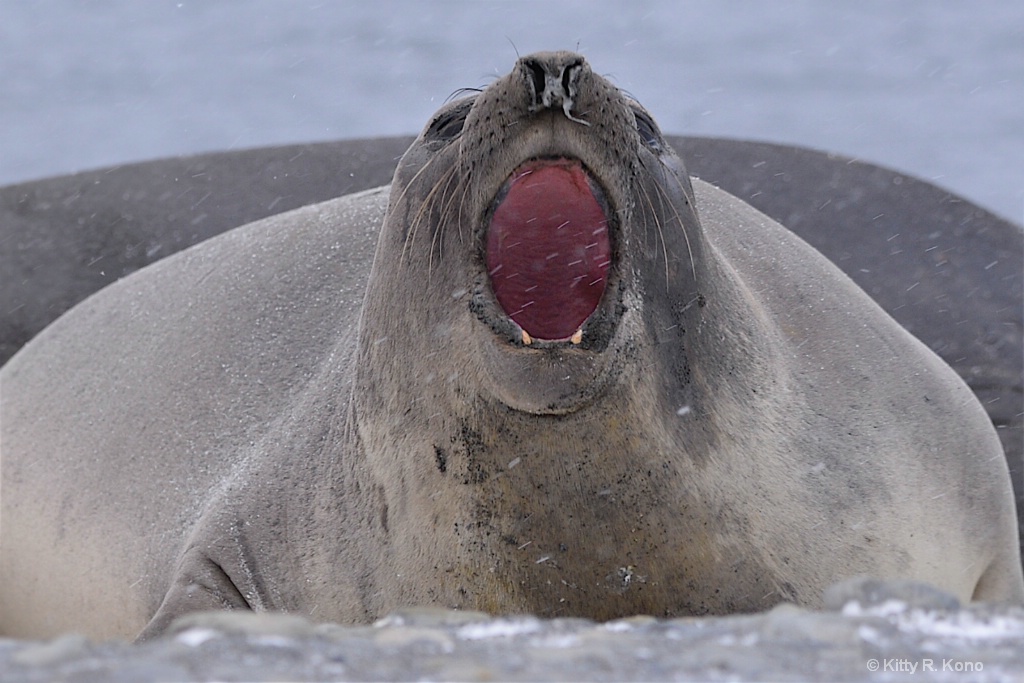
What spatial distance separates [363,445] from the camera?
8.99 ft

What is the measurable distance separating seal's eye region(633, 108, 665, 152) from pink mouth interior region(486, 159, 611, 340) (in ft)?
1.10

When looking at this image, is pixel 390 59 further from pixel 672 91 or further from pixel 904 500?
pixel 904 500

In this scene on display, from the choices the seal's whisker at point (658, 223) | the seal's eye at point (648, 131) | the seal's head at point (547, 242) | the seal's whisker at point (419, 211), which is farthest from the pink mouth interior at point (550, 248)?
the seal's eye at point (648, 131)

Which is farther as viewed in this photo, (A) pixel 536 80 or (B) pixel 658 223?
(B) pixel 658 223

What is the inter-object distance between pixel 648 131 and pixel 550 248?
0.50 meters

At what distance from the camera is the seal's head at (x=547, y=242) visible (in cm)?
219

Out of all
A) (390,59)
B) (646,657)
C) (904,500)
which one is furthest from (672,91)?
(646,657)

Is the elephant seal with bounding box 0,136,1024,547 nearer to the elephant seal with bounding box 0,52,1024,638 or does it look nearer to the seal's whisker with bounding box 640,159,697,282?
the elephant seal with bounding box 0,52,1024,638

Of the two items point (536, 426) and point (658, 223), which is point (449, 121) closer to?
point (658, 223)

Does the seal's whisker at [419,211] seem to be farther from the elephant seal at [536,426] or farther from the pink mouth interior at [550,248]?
the pink mouth interior at [550,248]

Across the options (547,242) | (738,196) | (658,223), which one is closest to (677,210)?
(658,223)

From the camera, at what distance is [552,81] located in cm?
216

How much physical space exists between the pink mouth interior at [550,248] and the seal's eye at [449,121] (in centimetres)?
32

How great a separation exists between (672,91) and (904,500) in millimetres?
9601
